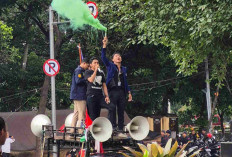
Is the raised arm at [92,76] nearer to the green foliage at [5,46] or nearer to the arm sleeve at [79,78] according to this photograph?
the arm sleeve at [79,78]

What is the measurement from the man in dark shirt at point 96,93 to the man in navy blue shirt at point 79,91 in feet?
1.76

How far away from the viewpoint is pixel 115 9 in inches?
750

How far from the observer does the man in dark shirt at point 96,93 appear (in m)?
10.1

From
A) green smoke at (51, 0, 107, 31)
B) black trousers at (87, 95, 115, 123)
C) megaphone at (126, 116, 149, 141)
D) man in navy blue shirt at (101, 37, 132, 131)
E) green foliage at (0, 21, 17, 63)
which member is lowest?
megaphone at (126, 116, 149, 141)

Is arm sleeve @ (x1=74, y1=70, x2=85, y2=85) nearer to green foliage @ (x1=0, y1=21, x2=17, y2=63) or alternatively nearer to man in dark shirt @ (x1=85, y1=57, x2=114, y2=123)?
man in dark shirt @ (x1=85, y1=57, x2=114, y2=123)

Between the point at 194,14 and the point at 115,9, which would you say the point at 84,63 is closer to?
the point at 194,14

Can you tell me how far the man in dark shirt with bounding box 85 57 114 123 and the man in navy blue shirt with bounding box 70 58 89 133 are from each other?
Answer: 0.54m

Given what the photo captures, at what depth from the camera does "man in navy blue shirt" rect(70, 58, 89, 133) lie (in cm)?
1075

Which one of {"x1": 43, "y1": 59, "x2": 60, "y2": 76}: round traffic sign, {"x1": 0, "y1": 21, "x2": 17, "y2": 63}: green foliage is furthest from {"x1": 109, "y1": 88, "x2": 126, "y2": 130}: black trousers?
{"x1": 0, "y1": 21, "x2": 17, "y2": 63}: green foliage

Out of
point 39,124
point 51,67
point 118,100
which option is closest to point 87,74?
point 118,100

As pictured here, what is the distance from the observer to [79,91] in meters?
10.9

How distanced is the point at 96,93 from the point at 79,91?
883 mm

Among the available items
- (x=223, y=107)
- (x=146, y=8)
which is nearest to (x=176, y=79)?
(x=223, y=107)

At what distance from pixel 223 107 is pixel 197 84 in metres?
3.02
